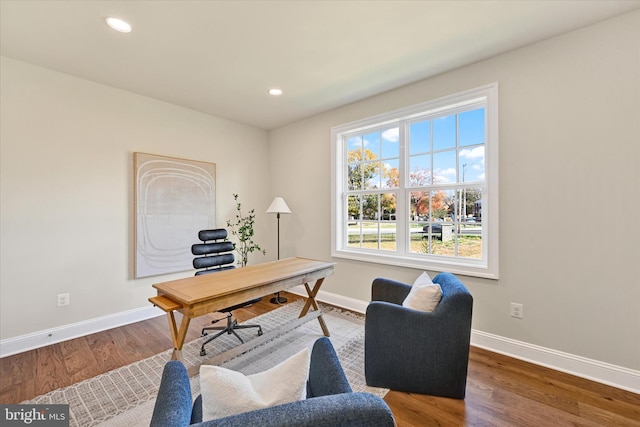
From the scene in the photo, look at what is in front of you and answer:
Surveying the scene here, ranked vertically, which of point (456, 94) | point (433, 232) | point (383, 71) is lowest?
point (433, 232)

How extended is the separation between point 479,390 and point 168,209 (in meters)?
3.63

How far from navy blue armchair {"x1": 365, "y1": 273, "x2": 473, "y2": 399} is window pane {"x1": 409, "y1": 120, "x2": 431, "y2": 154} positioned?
1.61 m

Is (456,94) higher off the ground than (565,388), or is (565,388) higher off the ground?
(456,94)

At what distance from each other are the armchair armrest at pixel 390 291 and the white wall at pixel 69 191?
2613 millimetres

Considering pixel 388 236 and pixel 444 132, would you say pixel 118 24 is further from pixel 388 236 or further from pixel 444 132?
pixel 388 236

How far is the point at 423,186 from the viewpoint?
301cm

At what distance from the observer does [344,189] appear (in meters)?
3.75

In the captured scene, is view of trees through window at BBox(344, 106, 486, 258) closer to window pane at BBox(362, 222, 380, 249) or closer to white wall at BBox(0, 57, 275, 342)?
window pane at BBox(362, 222, 380, 249)

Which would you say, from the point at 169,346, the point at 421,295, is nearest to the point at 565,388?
the point at 421,295

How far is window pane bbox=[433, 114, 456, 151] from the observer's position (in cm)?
283

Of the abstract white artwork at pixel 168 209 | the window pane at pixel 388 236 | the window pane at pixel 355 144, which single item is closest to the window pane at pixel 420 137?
the window pane at pixel 355 144

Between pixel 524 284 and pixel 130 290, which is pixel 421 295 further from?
pixel 130 290

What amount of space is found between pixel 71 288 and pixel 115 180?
1.20 metres

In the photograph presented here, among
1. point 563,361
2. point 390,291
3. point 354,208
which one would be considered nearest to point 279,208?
point 354,208
